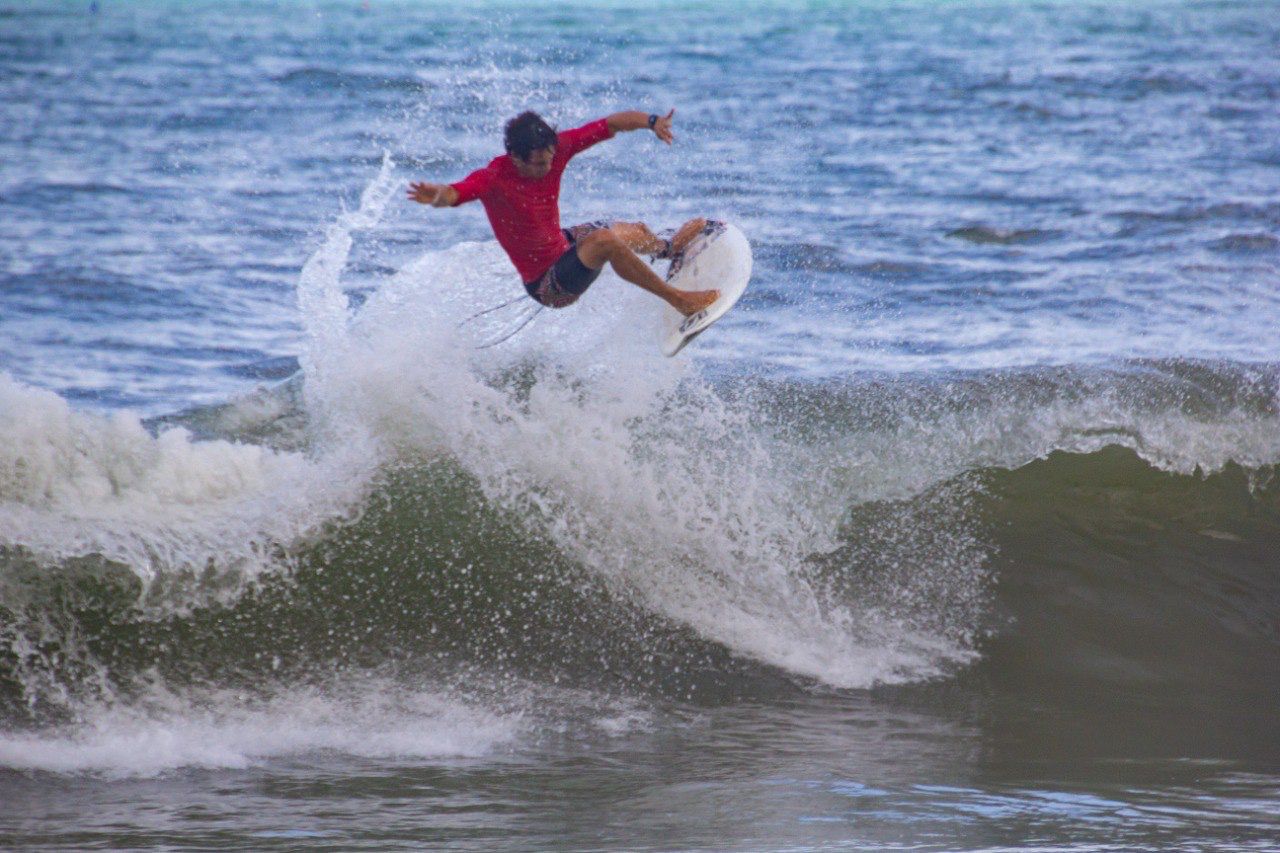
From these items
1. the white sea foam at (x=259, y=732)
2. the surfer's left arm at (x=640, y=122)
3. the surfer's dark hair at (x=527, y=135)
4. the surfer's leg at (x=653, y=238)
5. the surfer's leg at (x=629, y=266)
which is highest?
the surfer's left arm at (x=640, y=122)

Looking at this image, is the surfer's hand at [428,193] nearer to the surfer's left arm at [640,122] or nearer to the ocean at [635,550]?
the surfer's left arm at [640,122]

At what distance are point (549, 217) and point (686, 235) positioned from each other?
102cm

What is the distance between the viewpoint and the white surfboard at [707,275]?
257 inches

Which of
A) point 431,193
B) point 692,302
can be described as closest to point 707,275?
point 692,302

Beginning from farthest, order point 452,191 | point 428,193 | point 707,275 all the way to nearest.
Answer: point 707,275 → point 452,191 → point 428,193

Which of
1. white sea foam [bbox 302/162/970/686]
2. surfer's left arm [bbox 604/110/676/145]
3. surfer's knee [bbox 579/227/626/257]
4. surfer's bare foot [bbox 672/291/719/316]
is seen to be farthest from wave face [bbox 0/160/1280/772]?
surfer's left arm [bbox 604/110/676/145]

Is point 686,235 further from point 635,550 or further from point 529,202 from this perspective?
point 635,550

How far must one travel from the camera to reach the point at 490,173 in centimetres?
601

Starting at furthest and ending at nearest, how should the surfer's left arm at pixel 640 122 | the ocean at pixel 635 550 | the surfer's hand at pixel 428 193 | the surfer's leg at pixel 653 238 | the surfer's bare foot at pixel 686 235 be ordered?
the surfer's bare foot at pixel 686 235 < the surfer's leg at pixel 653 238 < the surfer's left arm at pixel 640 122 < the surfer's hand at pixel 428 193 < the ocean at pixel 635 550

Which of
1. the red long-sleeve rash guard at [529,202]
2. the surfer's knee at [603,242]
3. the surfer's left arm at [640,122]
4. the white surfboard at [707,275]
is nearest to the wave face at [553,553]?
the white surfboard at [707,275]

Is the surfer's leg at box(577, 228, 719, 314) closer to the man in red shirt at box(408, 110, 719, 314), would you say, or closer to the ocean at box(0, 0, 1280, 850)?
the man in red shirt at box(408, 110, 719, 314)

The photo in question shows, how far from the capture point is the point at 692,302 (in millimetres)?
6461

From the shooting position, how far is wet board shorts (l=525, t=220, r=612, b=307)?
6199mm

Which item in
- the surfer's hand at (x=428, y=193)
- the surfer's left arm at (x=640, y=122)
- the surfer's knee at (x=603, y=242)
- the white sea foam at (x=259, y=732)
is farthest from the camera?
the surfer's knee at (x=603, y=242)
